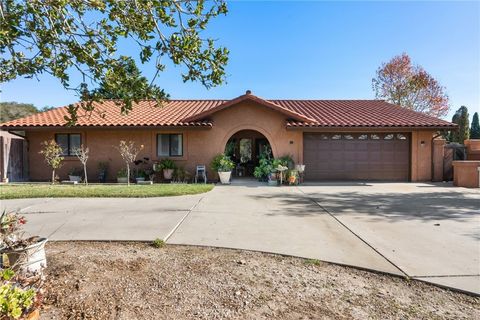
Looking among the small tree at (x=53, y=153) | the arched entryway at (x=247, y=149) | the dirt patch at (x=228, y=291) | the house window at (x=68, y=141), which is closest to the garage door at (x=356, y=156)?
the arched entryway at (x=247, y=149)

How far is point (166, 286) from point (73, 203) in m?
7.00

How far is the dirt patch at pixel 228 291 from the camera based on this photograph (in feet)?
10.9

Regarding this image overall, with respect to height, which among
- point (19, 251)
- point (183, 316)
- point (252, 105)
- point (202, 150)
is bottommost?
point (183, 316)

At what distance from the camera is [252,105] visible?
16688mm

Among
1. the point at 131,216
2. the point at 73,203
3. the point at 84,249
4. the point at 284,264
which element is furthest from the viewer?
the point at 73,203

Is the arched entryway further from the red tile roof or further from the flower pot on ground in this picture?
the flower pot on ground

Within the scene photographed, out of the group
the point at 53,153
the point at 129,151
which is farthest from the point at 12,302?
the point at 129,151

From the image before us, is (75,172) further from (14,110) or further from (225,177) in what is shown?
(14,110)

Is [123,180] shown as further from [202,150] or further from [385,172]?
[385,172]

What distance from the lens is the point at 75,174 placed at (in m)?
16.3

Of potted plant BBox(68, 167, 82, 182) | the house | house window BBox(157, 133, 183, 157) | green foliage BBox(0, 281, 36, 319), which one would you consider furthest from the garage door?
green foliage BBox(0, 281, 36, 319)

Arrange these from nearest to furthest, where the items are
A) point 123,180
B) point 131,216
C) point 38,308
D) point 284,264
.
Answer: point 38,308
point 284,264
point 131,216
point 123,180

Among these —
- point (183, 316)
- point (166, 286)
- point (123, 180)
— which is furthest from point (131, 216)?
point (123, 180)

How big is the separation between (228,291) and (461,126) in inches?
1358
